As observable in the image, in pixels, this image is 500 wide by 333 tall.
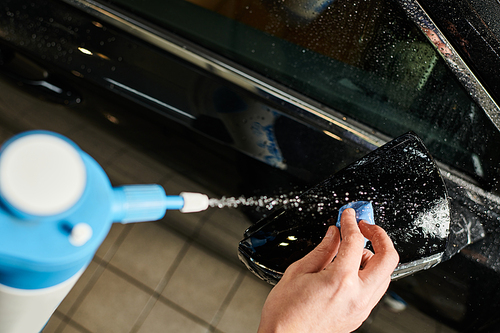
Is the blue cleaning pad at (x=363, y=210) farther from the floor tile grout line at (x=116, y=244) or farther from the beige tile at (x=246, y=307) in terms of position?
the floor tile grout line at (x=116, y=244)

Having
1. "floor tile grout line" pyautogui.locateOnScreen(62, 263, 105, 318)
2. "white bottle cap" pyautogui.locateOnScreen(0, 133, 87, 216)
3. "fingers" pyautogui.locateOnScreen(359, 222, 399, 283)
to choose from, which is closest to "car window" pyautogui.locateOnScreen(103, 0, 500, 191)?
"fingers" pyautogui.locateOnScreen(359, 222, 399, 283)

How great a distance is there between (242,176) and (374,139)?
40 cm

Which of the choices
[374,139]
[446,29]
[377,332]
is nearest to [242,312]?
[377,332]

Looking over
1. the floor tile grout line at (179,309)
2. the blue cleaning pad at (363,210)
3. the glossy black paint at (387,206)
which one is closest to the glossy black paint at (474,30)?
the glossy black paint at (387,206)

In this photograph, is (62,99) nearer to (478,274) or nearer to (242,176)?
(242,176)

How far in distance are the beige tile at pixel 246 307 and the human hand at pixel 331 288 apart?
381 millimetres

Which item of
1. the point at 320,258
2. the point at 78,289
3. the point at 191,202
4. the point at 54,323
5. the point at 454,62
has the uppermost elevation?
the point at 454,62

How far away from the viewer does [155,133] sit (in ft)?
3.04

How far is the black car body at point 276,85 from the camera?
913 millimetres

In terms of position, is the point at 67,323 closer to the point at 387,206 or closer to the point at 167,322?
the point at 167,322

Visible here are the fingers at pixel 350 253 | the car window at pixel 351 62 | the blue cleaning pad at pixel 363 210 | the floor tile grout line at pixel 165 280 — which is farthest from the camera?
the floor tile grout line at pixel 165 280

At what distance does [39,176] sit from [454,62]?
3.14ft

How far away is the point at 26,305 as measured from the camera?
0.40 metres

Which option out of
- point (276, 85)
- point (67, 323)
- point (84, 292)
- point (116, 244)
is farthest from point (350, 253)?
point (67, 323)
